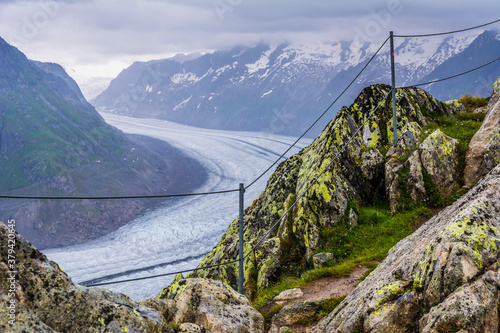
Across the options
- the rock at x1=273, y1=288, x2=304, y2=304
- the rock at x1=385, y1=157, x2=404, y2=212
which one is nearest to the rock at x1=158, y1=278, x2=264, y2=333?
the rock at x1=273, y1=288, x2=304, y2=304

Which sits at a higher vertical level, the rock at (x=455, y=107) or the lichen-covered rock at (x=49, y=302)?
the rock at (x=455, y=107)

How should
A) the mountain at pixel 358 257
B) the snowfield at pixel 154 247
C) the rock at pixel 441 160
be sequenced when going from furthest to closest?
the snowfield at pixel 154 247 < the rock at pixel 441 160 < the mountain at pixel 358 257

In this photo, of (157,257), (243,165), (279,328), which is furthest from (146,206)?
(279,328)

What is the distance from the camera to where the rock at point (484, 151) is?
17.8 m

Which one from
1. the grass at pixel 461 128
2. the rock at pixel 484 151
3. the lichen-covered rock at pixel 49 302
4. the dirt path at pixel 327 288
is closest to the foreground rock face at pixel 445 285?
the dirt path at pixel 327 288

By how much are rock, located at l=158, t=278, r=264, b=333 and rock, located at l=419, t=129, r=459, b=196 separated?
12.0 meters

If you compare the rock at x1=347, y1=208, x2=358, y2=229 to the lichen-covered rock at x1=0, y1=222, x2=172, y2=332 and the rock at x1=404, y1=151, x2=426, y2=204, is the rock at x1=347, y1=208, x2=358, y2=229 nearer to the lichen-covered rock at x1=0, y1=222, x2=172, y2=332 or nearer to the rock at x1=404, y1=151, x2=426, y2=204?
the rock at x1=404, y1=151, x2=426, y2=204

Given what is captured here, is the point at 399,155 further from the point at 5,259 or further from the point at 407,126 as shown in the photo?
the point at 5,259

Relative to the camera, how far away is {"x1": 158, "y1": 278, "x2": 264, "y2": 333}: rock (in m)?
9.88

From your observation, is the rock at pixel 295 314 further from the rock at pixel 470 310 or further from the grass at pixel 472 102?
the grass at pixel 472 102

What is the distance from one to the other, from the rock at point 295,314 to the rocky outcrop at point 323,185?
193 inches

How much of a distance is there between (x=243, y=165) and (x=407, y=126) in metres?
167

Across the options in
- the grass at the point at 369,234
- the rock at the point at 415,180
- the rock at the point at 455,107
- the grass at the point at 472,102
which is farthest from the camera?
the grass at the point at 472,102

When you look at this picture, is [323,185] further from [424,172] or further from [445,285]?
[445,285]
